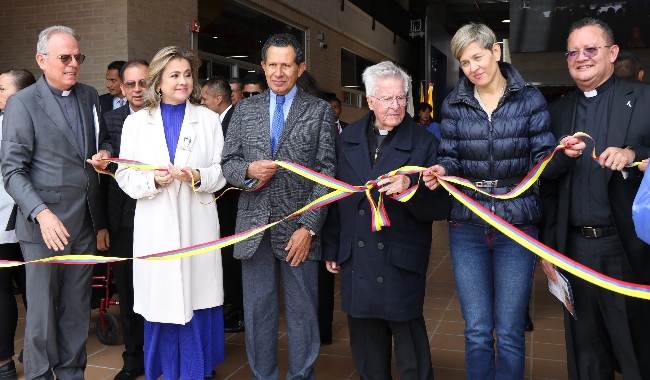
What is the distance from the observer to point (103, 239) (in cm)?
418

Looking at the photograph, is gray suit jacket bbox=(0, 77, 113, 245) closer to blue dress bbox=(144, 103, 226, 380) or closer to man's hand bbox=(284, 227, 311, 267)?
blue dress bbox=(144, 103, 226, 380)

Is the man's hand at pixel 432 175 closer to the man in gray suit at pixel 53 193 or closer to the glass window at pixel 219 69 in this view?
the man in gray suit at pixel 53 193

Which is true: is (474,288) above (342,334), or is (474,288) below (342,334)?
above

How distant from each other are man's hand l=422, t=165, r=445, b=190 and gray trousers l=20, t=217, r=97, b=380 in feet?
6.57

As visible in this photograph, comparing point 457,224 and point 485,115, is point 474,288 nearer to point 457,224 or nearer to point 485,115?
point 457,224

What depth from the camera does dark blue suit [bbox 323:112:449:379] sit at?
323 centimetres

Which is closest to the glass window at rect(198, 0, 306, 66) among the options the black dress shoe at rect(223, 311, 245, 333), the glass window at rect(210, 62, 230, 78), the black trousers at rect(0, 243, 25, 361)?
the glass window at rect(210, 62, 230, 78)

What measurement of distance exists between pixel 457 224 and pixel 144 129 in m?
1.75

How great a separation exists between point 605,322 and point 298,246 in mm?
1540

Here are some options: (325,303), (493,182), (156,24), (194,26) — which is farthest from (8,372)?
(194,26)

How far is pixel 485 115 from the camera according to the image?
10.3 feet

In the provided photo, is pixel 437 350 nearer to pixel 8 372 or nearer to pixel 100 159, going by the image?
pixel 100 159

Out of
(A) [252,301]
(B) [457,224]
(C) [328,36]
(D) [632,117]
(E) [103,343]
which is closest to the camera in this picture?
(D) [632,117]

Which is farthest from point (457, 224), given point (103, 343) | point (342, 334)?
point (103, 343)
